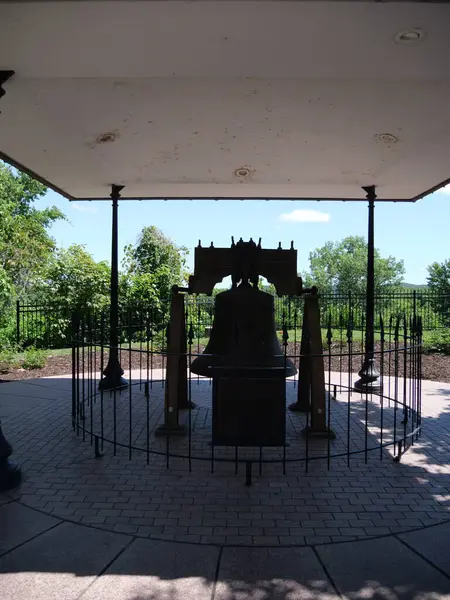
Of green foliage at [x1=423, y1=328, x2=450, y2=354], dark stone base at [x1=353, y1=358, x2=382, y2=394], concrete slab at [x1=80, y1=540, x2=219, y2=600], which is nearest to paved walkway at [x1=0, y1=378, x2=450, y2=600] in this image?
concrete slab at [x1=80, y1=540, x2=219, y2=600]

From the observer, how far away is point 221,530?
3.30 m

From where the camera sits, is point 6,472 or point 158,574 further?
point 6,472

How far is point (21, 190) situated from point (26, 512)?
23.9 metres

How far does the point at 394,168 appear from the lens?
666 centimetres

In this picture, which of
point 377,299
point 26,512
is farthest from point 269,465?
point 377,299

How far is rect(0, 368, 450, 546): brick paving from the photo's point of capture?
3.35 meters

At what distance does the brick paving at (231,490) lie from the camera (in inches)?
132

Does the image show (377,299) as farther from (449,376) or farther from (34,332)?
(34,332)

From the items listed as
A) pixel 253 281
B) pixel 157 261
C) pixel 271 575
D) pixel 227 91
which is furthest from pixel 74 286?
pixel 271 575

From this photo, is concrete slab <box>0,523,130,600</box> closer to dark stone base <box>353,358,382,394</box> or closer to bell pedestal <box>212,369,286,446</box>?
bell pedestal <box>212,369,286,446</box>

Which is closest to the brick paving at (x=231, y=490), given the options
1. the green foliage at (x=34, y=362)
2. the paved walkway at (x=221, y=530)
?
the paved walkway at (x=221, y=530)

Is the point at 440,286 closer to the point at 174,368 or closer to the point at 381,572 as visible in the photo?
the point at 174,368

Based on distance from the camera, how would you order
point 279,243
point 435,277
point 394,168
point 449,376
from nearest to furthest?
point 279,243
point 394,168
point 449,376
point 435,277

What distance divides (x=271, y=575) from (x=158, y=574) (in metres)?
0.68
